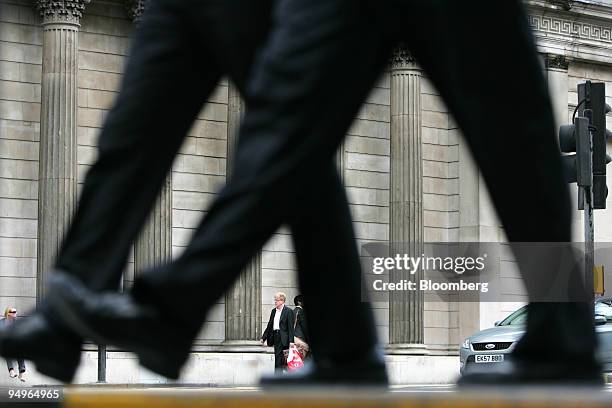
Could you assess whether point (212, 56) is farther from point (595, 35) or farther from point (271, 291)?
point (595, 35)

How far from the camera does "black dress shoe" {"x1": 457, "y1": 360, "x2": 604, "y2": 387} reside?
3.05 metres

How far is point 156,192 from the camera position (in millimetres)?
3393

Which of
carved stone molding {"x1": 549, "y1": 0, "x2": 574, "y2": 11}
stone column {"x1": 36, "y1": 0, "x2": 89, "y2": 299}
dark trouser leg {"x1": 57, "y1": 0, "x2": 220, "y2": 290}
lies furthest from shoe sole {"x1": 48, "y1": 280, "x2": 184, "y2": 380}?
carved stone molding {"x1": 549, "y1": 0, "x2": 574, "y2": 11}

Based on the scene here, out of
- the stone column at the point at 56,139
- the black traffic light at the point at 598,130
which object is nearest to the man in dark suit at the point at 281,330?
the stone column at the point at 56,139

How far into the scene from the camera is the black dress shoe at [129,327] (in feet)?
10.0

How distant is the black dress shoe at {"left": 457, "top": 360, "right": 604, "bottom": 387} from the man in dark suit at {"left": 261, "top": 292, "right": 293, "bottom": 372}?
24223 millimetres

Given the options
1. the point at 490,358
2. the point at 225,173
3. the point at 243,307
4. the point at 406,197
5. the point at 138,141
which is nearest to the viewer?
the point at 138,141

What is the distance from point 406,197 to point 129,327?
1460 inches

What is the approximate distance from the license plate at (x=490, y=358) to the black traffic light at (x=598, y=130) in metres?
6.87

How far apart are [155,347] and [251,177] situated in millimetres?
349

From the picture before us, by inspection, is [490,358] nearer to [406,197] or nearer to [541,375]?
[406,197]

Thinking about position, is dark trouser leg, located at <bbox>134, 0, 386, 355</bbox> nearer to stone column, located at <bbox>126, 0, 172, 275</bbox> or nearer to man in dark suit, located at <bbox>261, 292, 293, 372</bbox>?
man in dark suit, located at <bbox>261, 292, 293, 372</bbox>

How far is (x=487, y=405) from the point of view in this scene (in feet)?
8.45

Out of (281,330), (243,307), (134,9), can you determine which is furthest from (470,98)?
(243,307)
